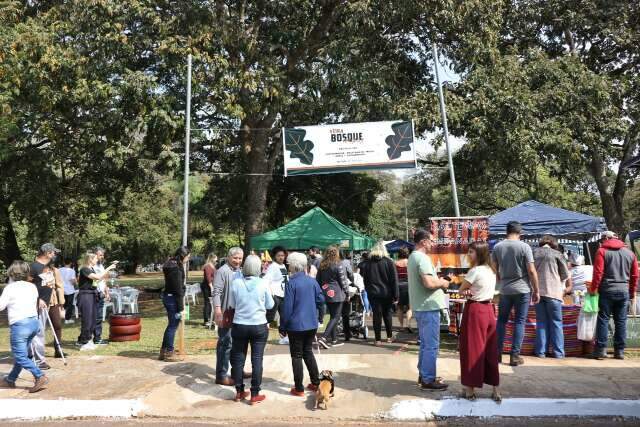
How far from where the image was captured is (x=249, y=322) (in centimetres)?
626

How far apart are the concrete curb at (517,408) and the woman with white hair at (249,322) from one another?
1.49m

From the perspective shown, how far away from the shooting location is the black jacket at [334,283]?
368 inches

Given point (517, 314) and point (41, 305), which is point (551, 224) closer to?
point (517, 314)

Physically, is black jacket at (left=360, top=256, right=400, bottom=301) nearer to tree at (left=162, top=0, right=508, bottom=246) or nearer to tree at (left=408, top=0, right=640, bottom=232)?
tree at (left=162, top=0, right=508, bottom=246)

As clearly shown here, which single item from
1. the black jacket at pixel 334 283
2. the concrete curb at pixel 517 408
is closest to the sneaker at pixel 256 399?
the concrete curb at pixel 517 408

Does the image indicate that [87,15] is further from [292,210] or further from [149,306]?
[292,210]

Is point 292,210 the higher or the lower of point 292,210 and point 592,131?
the lower

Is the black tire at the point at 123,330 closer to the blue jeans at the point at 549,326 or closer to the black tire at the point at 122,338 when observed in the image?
the black tire at the point at 122,338

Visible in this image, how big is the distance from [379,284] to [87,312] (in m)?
5.03

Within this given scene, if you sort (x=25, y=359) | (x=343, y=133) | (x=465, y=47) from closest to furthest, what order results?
(x=25, y=359) < (x=343, y=133) < (x=465, y=47)

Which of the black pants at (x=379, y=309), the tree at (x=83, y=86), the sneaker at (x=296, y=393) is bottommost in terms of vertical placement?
the sneaker at (x=296, y=393)

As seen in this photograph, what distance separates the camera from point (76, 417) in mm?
6223

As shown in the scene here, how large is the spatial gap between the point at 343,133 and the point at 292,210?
1551 cm

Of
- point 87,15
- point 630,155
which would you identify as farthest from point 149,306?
point 630,155
